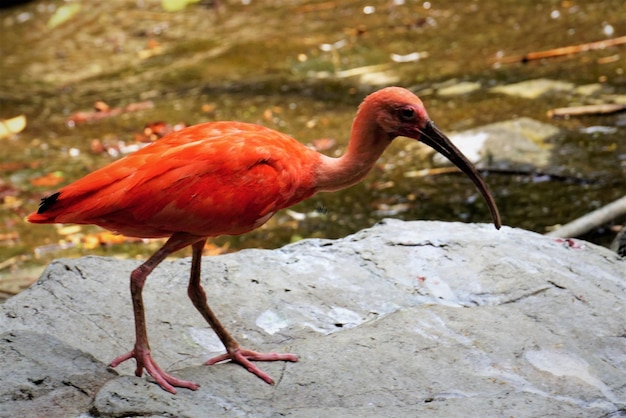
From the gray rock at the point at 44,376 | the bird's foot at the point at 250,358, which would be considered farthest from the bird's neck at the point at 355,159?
the gray rock at the point at 44,376

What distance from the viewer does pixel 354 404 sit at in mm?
3414

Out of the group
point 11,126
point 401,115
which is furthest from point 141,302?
point 11,126

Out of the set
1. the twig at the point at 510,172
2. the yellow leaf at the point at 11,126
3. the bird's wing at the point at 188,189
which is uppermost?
the bird's wing at the point at 188,189

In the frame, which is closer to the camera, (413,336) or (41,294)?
(413,336)

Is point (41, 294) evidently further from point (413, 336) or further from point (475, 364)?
point (475, 364)

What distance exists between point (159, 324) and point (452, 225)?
5.21 feet

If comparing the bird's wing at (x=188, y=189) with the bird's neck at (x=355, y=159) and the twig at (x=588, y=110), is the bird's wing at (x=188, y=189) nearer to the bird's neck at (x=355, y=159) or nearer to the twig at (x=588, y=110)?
the bird's neck at (x=355, y=159)

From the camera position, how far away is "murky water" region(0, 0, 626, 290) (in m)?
6.43

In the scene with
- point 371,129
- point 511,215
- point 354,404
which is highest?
point 371,129

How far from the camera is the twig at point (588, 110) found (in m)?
7.20

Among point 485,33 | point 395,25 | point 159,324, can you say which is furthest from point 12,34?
point 159,324

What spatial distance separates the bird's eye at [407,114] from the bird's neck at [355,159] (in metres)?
0.12

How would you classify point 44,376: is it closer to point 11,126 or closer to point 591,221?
point 591,221

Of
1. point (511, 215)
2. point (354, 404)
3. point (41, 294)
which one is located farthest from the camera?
point (511, 215)
